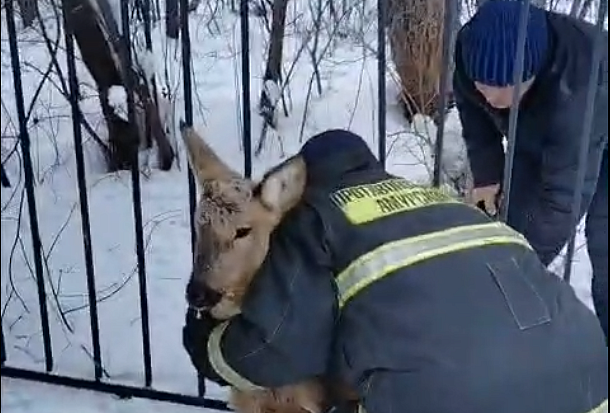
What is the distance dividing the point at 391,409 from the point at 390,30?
162 cm

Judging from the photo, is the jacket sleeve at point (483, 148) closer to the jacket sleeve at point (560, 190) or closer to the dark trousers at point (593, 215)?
the dark trousers at point (593, 215)

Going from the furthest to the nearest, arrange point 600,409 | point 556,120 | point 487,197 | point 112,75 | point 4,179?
point 4,179 < point 112,75 < point 487,197 < point 556,120 < point 600,409

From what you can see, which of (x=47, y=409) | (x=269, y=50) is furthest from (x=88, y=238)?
(x=269, y=50)

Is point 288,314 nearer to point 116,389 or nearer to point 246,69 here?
point 246,69

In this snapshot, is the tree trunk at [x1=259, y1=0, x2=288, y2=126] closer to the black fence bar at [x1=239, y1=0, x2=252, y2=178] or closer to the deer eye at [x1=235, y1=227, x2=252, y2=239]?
the black fence bar at [x1=239, y1=0, x2=252, y2=178]

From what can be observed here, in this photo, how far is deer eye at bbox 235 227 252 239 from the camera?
2.04m

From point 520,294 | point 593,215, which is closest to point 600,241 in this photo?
point 593,215

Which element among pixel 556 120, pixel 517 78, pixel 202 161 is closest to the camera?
pixel 202 161

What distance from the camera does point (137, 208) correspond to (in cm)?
277

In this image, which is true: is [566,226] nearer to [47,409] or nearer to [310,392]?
[310,392]

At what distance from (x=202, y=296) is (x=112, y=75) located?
1449mm

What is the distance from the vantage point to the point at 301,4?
3201 millimetres

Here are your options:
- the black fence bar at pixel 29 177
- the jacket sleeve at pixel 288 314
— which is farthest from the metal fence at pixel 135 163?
the jacket sleeve at pixel 288 314

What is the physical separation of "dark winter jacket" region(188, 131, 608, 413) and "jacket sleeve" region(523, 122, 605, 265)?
2.53ft
